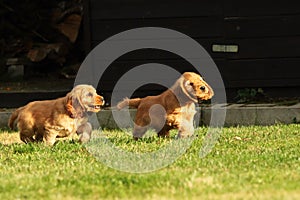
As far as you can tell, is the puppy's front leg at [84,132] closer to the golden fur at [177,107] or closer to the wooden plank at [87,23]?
the golden fur at [177,107]

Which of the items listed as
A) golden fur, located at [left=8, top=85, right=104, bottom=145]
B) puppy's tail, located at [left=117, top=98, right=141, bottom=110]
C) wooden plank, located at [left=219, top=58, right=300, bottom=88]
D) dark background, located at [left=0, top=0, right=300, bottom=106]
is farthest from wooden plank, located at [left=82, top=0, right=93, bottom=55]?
golden fur, located at [left=8, top=85, right=104, bottom=145]

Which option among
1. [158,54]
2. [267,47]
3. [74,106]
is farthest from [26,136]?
[267,47]

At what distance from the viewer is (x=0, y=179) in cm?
539

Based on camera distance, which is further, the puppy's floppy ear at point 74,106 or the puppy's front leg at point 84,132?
the puppy's front leg at point 84,132

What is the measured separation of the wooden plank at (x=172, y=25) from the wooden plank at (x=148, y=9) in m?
0.07

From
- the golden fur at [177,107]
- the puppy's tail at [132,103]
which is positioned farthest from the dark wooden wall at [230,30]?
the golden fur at [177,107]

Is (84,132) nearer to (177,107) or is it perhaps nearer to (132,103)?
(132,103)

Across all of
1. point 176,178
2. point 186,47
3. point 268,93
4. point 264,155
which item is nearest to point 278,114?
point 268,93

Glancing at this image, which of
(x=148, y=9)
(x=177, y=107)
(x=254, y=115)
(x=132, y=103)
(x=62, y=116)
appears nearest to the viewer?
(x=62, y=116)

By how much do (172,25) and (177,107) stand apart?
284 centimetres

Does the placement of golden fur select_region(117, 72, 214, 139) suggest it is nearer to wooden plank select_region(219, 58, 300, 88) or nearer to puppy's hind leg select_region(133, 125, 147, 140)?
puppy's hind leg select_region(133, 125, 147, 140)

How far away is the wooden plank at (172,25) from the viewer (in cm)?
A: 976

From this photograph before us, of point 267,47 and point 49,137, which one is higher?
point 267,47

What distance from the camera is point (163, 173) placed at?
5.33 meters
